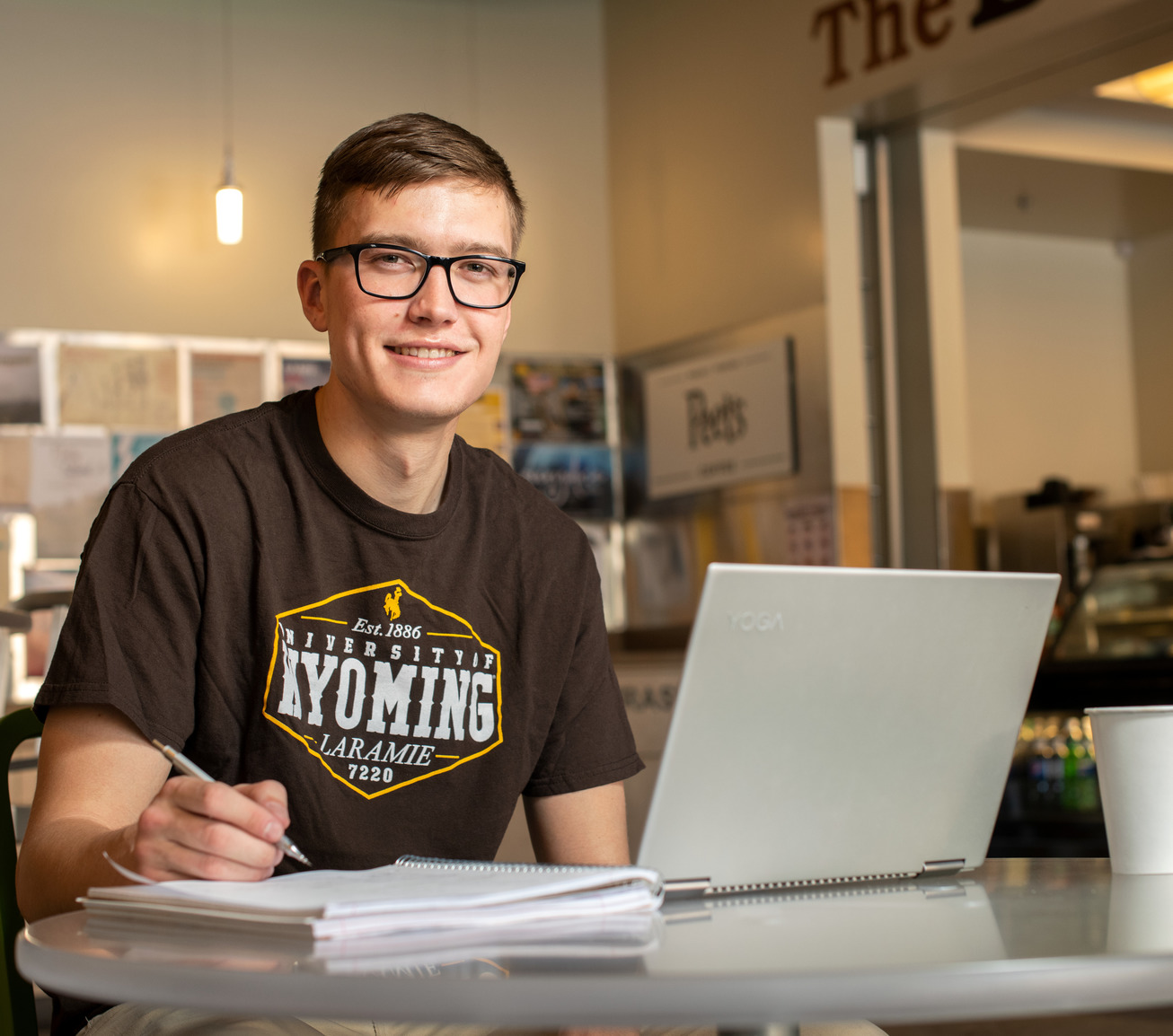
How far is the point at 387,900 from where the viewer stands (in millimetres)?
753

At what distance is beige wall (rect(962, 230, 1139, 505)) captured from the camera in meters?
6.97

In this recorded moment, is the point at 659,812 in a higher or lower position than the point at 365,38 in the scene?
lower

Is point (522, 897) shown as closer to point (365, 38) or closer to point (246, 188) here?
point (246, 188)

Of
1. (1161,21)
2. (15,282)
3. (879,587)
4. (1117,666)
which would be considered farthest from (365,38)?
(879,587)

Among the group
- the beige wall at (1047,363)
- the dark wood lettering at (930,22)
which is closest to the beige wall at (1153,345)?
the beige wall at (1047,363)

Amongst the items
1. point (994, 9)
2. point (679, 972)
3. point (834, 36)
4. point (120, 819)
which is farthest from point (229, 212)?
point (679, 972)

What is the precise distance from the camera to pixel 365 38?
4906 mm

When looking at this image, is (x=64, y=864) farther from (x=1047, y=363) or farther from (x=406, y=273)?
(x=1047, y=363)

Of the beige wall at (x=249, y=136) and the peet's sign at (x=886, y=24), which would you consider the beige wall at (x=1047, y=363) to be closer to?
the beige wall at (x=249, y=136)

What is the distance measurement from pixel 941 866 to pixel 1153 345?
22.1 feet

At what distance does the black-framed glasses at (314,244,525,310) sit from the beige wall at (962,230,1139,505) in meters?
5.86

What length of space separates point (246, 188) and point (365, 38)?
2.43 feet

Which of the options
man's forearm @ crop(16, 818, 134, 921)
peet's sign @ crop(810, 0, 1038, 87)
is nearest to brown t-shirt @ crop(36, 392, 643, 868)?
man's forearm @ crop(16, 818, 134, 921)

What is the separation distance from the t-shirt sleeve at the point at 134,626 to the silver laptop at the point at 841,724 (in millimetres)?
478
